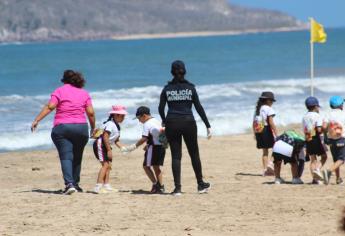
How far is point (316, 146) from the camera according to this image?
11391 mm

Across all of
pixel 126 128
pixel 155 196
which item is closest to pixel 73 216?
pixel 155 196

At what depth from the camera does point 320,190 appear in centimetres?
1077

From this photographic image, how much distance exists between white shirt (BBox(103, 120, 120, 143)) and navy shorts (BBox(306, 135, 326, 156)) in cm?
228

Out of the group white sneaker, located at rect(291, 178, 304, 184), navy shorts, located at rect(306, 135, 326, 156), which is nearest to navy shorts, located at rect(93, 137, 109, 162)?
white sneaker, located at rect(291, 178, 304, 184)

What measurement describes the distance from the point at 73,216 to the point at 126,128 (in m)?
10.7

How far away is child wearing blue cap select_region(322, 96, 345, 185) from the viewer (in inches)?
435

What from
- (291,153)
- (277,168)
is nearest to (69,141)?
(277,168)

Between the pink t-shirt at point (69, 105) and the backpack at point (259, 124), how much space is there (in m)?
2.66

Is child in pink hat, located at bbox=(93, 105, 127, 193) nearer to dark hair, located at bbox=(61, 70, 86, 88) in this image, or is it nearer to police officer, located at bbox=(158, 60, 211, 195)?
dark hair, located at bbox=(61, 70, 86, 88)

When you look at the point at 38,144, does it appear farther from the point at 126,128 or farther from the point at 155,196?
the point at 155,196

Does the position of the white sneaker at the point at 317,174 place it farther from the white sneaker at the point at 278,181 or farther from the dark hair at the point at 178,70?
the dark hair at the point at 178,70

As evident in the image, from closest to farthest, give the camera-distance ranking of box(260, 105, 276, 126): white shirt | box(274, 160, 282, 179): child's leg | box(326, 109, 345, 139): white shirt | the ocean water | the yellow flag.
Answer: box(326, 109, 345, 139): white shirt, box(274, 160, 282, 179): child's leg, box(260, 105, 276, 126): white shirt, the ocean water, the yellow flag

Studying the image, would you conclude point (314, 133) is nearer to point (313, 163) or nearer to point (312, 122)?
point (312, 122)

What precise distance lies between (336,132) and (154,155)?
2.07m
